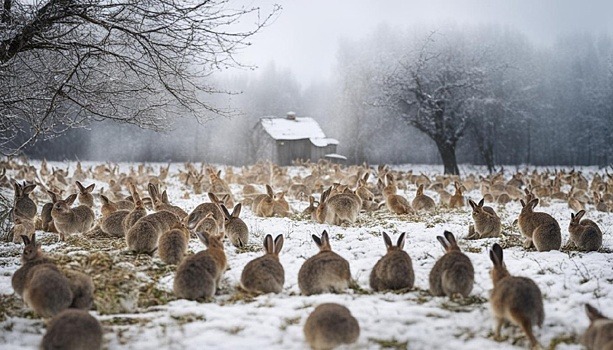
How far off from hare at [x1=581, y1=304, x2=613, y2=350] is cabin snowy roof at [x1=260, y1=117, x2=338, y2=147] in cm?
4418

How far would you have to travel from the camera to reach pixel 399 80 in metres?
39.1

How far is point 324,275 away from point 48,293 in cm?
282

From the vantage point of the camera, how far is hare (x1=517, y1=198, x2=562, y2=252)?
794 centimetres

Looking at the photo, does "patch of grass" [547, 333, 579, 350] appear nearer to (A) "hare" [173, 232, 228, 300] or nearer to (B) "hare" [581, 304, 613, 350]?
(B) "hare" [581, 304, 613, 350]

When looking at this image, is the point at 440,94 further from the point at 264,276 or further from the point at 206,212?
the point at 264,276

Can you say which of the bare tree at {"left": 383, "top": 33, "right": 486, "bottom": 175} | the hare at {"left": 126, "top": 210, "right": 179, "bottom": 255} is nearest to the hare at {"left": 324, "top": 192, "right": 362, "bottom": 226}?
the hare at {"left": 126, "top": 210, "right": 179, "bottom": 255}

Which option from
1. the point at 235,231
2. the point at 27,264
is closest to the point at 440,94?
the point at 235,231

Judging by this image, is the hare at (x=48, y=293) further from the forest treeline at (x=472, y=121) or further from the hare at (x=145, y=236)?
the forest treeline at (x=472, y=121)

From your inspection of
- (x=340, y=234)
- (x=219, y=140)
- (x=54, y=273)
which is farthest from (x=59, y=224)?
(x=219, y=140)

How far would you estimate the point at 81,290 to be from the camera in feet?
17.0

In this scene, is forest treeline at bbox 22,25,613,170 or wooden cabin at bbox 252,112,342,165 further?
wooden cabin at bbox 252,112,342,165

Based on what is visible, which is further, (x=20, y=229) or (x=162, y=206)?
(x=162, y=206)

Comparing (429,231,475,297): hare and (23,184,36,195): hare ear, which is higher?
(23,184,36,195): hare ear

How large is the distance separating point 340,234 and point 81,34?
5.75m
